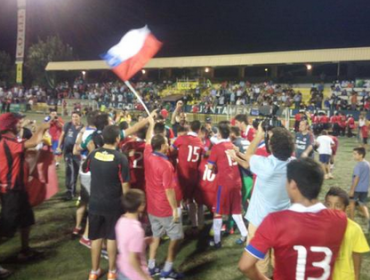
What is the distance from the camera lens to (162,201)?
16.6 ft

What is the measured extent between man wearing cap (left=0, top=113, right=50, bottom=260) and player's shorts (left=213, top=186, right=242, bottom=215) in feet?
9.52

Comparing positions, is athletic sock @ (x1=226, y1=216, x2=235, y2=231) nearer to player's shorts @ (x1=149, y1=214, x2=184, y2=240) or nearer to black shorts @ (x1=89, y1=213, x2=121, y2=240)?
player's shorts @ (x1=149, y1=214, x2=184, y2=240)

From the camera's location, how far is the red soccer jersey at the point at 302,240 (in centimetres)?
240

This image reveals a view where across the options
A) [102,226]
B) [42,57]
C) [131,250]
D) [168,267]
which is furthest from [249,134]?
[42,57]

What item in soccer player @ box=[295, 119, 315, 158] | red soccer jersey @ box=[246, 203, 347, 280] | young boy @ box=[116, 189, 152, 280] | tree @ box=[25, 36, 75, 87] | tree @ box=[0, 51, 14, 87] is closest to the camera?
red soccer jersey @ box=[246, 203, 347, 280]

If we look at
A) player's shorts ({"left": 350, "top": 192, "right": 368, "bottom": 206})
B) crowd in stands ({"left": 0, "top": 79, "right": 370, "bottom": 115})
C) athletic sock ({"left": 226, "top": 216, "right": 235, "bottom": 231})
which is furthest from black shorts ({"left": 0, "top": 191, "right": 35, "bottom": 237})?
crowd in stands ({"left": 0, "top": 79, "right": 370, "bottom": 115})

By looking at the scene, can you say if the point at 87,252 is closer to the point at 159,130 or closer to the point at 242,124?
the point at 159,130

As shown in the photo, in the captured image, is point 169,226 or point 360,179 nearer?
point 169,226

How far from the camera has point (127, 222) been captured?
352 cm

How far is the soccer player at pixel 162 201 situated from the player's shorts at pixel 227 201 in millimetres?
1266

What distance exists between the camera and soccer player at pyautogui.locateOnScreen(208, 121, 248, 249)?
6078mm

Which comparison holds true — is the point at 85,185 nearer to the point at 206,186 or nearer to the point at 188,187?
the point at 188,187

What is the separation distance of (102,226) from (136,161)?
154 cm

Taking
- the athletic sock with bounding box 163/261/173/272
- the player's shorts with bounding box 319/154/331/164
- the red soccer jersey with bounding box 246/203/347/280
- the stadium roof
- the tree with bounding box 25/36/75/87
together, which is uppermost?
the tree with bounding box 25/36/75/87
